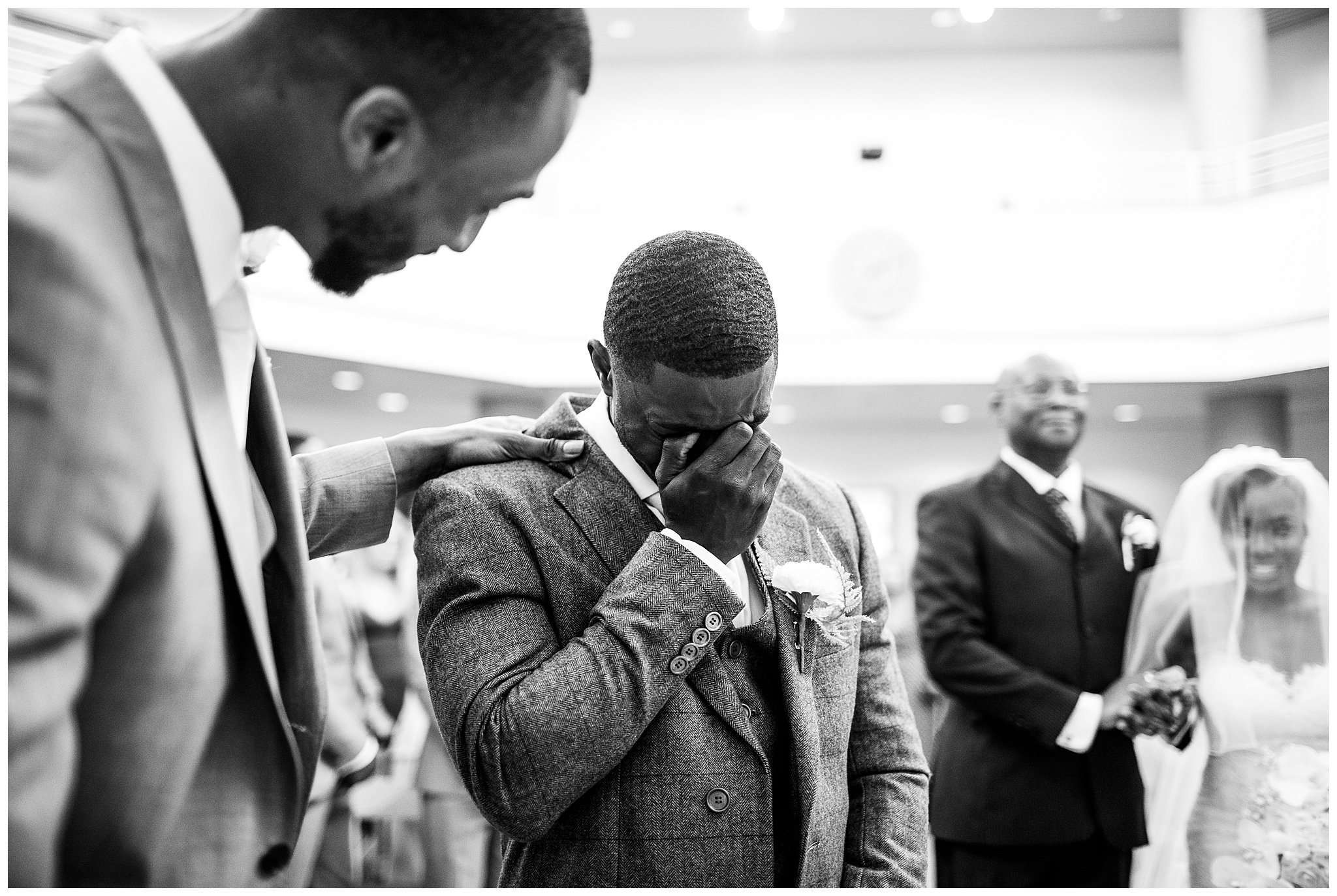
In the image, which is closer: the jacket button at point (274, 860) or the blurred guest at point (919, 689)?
the jacket button at point (274, 860)

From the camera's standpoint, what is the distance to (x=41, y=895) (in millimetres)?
819

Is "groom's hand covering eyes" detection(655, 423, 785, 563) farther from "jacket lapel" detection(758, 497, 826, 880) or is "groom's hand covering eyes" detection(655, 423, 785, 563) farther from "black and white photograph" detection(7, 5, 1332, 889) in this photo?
"jacket lapel" detection(758, 497, 826, 880)

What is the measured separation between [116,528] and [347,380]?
273 inches

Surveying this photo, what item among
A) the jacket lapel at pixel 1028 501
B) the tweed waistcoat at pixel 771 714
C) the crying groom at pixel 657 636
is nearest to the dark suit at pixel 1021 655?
the jacket lapel at pixel 1028 501

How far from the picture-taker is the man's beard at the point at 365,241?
0.93 metres

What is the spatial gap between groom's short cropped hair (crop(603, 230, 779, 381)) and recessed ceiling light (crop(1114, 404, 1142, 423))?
1057cm

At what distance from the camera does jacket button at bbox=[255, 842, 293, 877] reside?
960 millimetres

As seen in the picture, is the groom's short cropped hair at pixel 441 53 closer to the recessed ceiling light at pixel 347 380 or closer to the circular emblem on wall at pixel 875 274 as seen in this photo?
the recessed ceiling light at pixel 347 380

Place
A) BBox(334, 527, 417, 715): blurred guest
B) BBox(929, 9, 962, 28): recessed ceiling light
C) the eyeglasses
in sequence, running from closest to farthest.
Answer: the eyeglasses, BBox(334, 527, 417, 715): blurred guest, BBox(929, 9, 962, 28): recessed ceiling light

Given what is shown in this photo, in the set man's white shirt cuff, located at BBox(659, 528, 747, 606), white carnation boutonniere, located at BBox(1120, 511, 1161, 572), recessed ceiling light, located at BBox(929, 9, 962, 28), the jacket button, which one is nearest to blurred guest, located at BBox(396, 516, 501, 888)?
white carnation boutonniere, located at BBox(1120, 511, 1161, 572)

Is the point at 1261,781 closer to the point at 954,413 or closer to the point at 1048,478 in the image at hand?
the point at 1048,478

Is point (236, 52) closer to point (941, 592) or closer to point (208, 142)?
point (208, 142)

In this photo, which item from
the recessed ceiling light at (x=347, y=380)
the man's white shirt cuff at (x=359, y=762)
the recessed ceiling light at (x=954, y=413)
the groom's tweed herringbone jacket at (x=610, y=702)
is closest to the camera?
the groom's tweed herringbone jacket at (x=610, y=702)

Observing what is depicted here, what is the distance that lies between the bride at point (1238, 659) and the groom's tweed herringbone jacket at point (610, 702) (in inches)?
71.0
